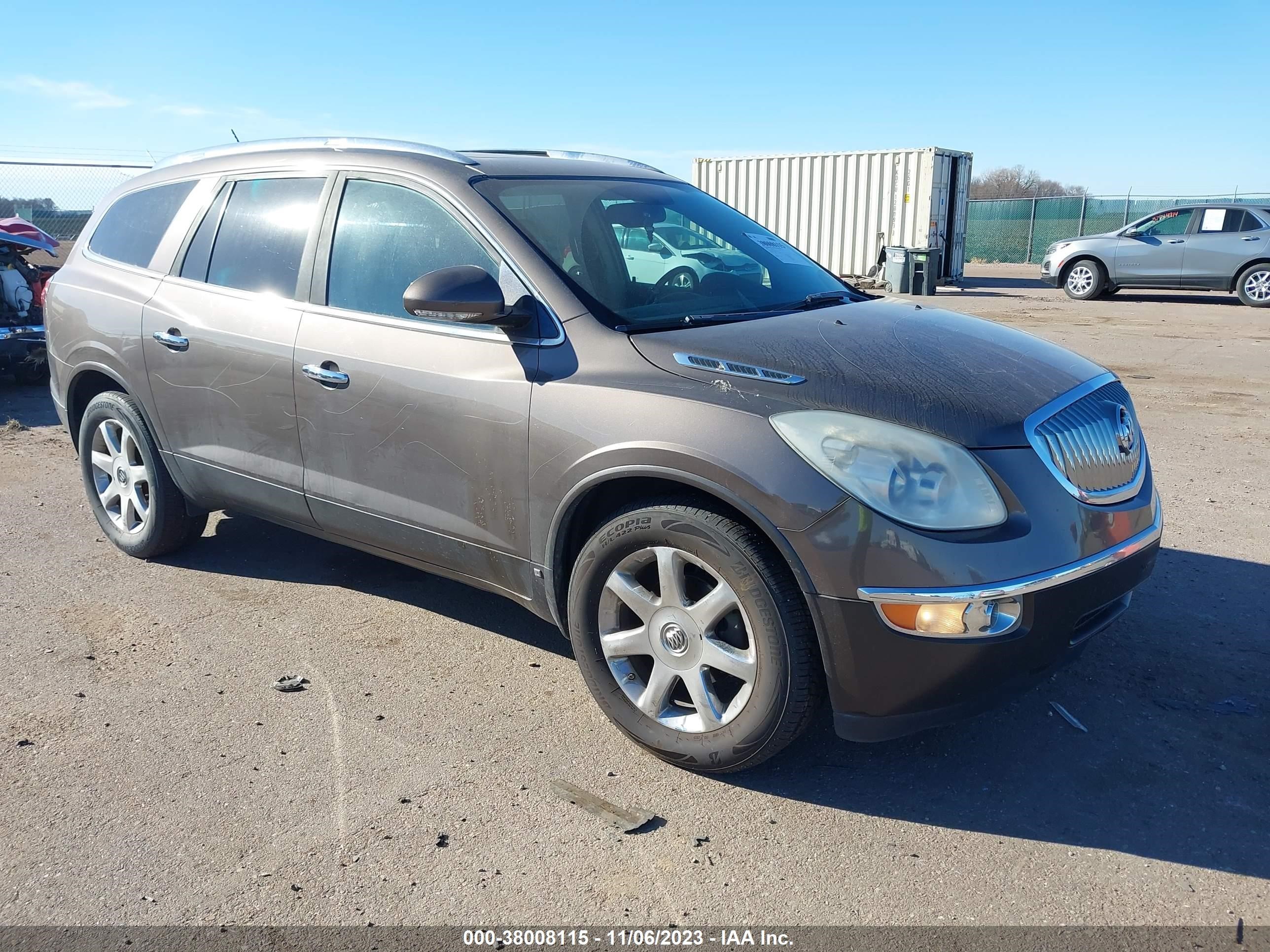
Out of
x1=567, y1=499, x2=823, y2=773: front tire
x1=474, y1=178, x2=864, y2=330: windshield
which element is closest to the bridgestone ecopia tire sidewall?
x1=567, y1=499, x2=823, y2=773: front tire

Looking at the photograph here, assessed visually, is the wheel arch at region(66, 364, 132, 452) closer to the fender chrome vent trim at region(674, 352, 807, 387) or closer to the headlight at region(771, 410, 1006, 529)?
the fender chrome vent trim at region(674, 352, 807, 387)

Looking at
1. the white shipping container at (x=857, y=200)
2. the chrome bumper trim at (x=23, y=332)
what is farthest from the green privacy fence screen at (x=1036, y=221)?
the chrome bumper trim at (x=23, y=332)

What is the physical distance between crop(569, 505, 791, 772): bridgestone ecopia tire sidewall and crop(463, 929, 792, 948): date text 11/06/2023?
60cm

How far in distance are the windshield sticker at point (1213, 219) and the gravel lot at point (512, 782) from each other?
15271mm

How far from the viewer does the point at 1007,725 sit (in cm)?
336

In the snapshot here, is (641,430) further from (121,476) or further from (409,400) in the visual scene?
(121,476)

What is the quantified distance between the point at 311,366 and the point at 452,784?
1683 millimetres

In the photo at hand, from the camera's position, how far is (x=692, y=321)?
3436 millimetres

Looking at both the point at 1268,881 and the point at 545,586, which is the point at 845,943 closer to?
the point at 1268,881

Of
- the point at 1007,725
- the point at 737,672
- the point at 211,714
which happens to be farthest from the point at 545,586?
the point at 1007,725

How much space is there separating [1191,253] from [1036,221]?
631 inches

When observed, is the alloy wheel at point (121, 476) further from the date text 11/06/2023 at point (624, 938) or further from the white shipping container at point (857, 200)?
the white shipping container at point (857, 200)

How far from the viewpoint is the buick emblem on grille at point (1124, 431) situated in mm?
3193

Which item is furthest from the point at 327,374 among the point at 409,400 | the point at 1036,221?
the point at 1036,221
